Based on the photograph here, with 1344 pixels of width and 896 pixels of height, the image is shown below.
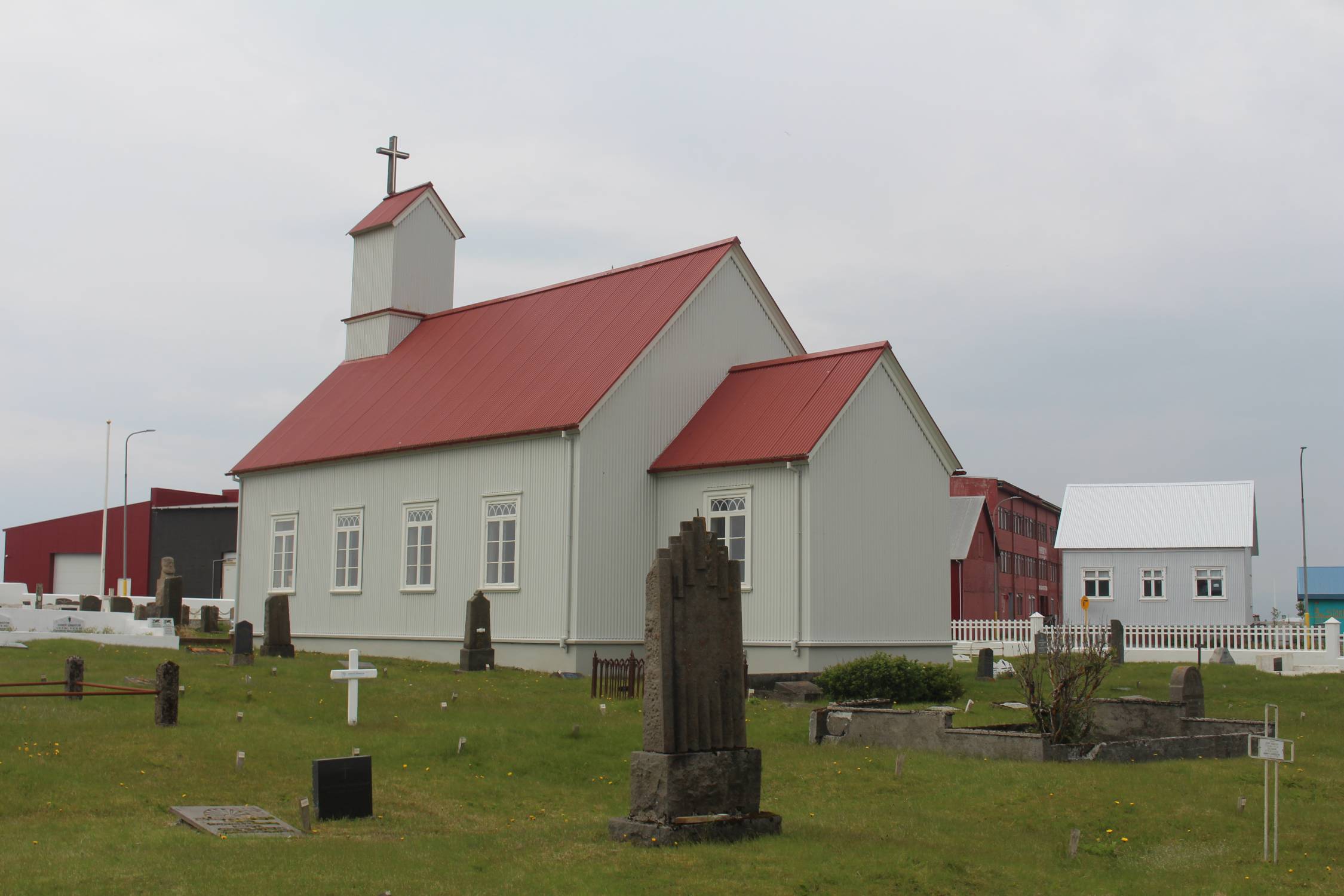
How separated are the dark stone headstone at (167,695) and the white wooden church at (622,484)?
416 inches

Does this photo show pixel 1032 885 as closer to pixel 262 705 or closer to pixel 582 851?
pixel 582 851

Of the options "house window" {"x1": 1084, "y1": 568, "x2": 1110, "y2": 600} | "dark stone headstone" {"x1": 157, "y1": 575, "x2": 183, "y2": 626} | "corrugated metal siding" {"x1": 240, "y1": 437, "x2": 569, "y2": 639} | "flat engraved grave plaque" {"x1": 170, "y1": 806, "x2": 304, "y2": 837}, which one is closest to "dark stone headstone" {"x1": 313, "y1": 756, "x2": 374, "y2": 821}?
"flat engraved grave plaque" {"x1": 170, "y1": 806, "x2": 304, "y2": 837}

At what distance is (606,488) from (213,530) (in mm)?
43886

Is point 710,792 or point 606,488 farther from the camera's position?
point 606,488

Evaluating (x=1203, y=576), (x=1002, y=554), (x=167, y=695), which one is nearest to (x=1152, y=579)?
(x=1203, y=576)

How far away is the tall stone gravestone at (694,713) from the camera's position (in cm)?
1207

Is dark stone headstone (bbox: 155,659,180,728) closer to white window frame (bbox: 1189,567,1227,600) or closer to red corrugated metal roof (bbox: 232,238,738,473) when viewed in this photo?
red corrugated metal roof (bbox: 232,238,738,473)

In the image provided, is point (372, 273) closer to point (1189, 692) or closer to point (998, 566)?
point (1189, 692)

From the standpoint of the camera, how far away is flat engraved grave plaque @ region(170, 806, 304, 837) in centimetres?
1261

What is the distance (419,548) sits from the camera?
104 ft

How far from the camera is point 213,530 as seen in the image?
6656cm

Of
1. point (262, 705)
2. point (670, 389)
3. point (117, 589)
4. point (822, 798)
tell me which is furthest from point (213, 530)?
point (822, 798)

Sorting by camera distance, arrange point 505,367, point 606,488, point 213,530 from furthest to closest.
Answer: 1. point 213,530
2. point 505,367
3. point 606,488

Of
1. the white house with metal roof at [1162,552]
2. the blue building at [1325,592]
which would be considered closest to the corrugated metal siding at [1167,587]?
the white house with metal roof at [1162,552]
